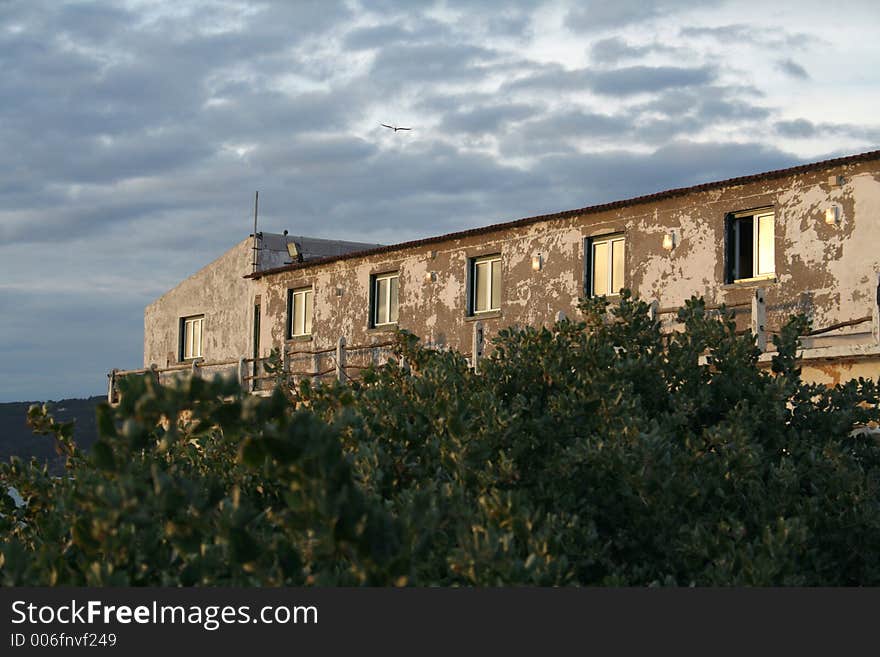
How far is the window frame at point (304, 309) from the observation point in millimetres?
32781

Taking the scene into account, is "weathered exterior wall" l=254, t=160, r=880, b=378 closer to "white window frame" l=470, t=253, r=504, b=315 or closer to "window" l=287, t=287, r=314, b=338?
"white window frame" l=470, t=253, r=504, b=315

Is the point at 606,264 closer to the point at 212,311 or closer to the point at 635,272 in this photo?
the point at 635,272

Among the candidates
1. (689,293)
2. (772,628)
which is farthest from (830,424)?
(689,293)

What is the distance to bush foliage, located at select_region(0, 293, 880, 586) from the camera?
166 inches

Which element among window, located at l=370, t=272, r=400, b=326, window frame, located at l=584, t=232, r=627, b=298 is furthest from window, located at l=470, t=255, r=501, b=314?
window, located at l=370, t=272, r=400, b=326

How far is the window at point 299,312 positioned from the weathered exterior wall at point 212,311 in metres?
2.45

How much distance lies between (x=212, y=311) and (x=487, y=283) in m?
14.8

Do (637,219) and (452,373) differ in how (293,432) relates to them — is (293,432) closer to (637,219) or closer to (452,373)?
(452,373)

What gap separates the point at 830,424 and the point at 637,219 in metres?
15.5

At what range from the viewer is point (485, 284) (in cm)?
2744

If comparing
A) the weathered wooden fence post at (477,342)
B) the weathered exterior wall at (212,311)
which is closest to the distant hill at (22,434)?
the weathered exterior wall at (212,311)

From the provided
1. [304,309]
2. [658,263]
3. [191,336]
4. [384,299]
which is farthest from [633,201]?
[191,336]

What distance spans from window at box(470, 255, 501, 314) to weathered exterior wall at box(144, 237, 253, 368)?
10323 millimetres

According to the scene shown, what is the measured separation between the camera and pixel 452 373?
8.27 m
